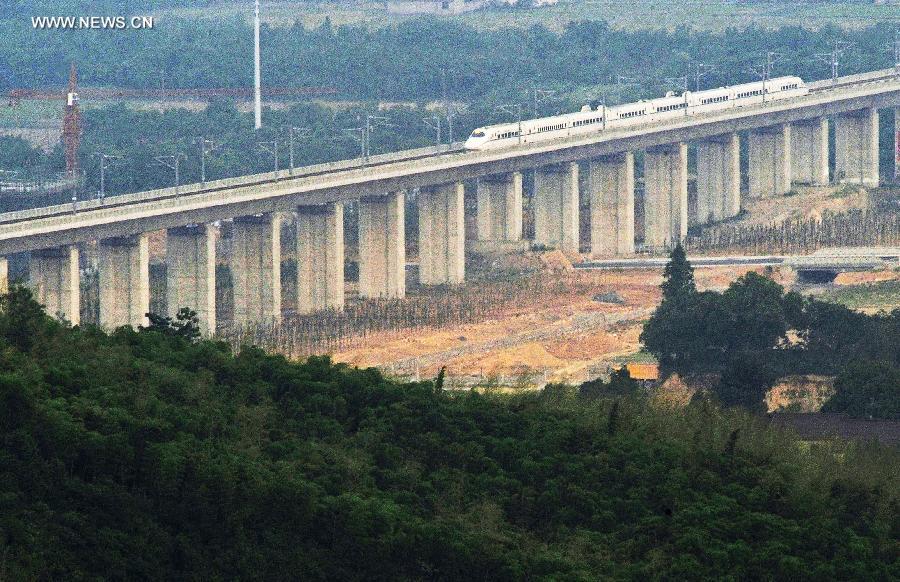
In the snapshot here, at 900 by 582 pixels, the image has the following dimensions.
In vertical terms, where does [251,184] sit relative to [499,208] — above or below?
above

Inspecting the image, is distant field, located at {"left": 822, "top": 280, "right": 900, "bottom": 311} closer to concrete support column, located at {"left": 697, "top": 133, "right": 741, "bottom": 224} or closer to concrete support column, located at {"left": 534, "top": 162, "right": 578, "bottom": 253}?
concrete support column, located at {"left": 534, "top": 162, "right": 578, "bottom": 253}

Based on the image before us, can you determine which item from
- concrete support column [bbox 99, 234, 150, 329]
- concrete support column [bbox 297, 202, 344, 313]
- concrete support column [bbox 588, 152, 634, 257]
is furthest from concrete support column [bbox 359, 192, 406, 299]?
concrete support column [bbox 99, 234, 150, 329]

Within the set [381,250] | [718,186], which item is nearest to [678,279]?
[381,250]

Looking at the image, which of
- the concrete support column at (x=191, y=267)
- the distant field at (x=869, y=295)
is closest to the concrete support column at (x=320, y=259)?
the concrete support column at (x=191, y=267)

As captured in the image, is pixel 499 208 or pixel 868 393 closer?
pixel 868 393

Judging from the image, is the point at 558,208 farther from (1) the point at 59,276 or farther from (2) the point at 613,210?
(1) the point at 59,276

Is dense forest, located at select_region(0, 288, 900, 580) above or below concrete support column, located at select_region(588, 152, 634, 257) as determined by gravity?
below
